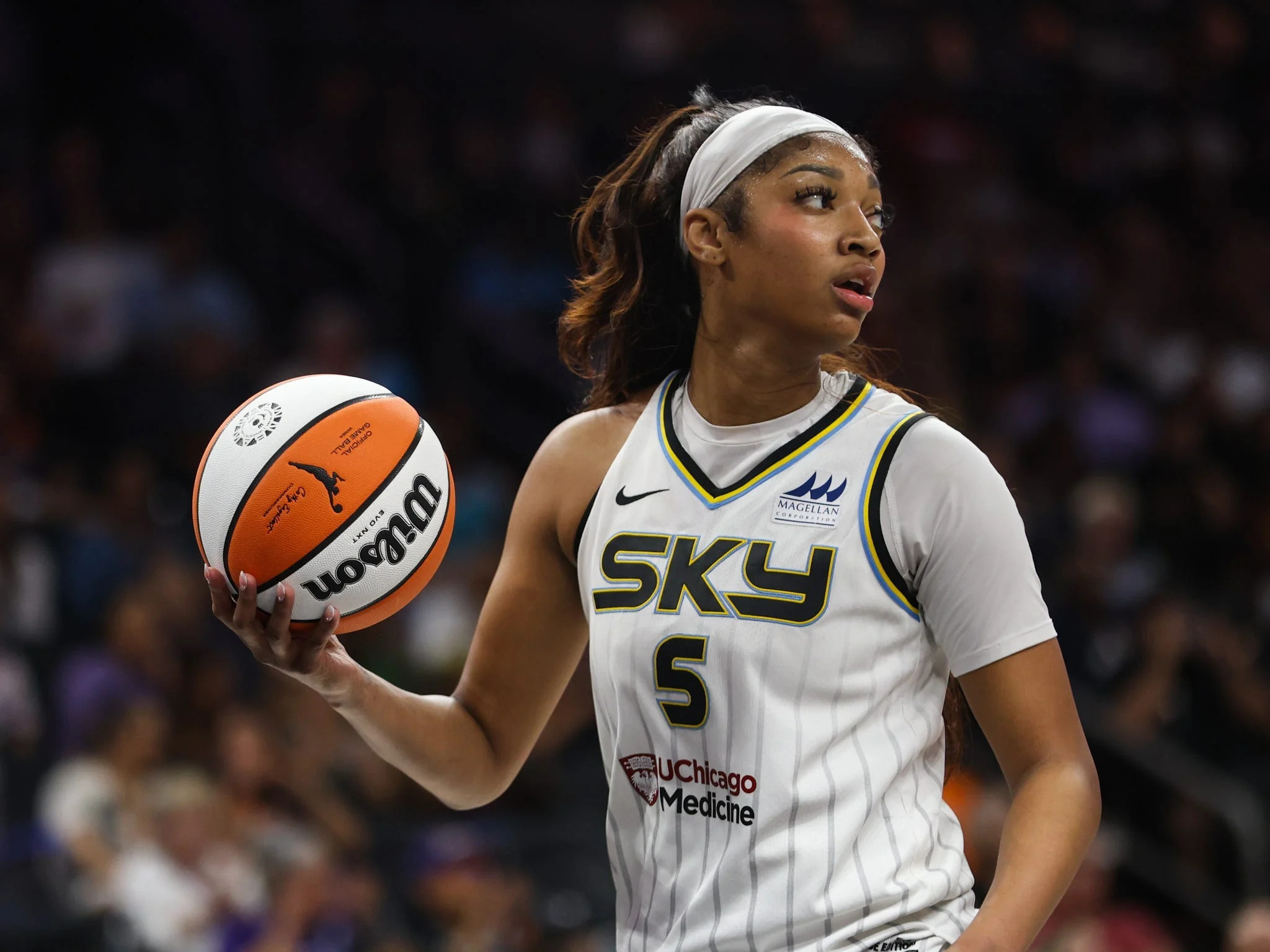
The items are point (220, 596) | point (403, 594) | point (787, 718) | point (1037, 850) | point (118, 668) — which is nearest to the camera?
point (1037, 850)

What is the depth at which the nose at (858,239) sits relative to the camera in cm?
239

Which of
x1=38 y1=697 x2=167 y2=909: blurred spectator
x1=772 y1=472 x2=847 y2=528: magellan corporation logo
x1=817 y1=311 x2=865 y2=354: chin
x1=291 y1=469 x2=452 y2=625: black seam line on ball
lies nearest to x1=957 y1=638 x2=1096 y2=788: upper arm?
x1=772 y1=472 x2=847 y2=528: magellan corporation logo

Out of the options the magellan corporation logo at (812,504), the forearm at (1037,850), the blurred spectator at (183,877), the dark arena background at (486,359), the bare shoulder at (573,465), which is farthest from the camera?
the dark arena background at (486,359)

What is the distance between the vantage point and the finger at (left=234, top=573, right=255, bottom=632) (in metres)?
2.35

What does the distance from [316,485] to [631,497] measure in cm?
51

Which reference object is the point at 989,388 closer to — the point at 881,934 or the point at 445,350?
the point at 445,350

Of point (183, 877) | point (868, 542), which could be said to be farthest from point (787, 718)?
point (183, 877)

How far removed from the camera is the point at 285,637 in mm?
2404

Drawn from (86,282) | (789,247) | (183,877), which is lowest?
(183,877)

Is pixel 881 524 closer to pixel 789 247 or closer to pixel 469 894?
pixel 789 247

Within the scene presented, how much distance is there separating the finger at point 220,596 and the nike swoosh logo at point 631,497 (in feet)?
2.09

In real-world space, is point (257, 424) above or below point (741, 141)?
below

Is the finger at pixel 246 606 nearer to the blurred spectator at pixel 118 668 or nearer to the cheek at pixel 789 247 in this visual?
the cheek at pixel 789 247

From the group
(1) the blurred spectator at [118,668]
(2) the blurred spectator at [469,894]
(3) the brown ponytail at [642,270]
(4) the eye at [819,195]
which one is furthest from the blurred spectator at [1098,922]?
(4) the eye at [819,195]
